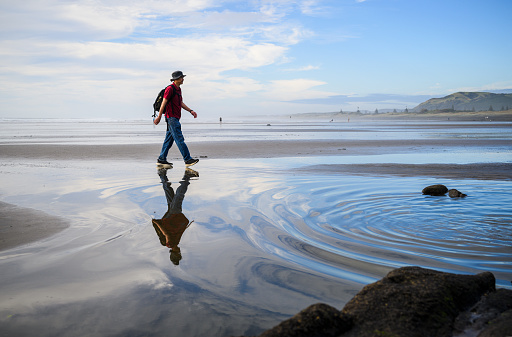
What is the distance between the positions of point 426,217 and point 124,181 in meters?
6.19

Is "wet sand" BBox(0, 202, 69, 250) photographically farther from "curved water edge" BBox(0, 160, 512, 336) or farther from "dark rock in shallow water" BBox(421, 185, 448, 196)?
"dark rock in shallow water" BBox(421, 185, 448, 196)

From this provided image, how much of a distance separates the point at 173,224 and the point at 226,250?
126 cm

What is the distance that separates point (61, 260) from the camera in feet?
12.9

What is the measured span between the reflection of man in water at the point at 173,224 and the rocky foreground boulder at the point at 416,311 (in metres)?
1.93

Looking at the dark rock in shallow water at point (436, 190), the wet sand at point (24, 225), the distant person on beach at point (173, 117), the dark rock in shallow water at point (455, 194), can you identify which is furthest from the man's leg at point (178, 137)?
the dark rock in shallow water at point (455, 194)

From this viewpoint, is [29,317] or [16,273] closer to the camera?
[29,317]

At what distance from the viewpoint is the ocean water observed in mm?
2836

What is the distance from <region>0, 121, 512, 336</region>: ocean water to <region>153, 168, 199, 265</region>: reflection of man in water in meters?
0.06

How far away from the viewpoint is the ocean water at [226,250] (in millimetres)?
2836

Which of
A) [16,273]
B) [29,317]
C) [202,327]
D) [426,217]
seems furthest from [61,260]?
[426,217]

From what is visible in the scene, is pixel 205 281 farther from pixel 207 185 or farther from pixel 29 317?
pixel 207 185

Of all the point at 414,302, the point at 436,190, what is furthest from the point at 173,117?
the point at 414,302

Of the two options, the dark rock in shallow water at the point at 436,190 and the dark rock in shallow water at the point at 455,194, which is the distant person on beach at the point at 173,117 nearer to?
the dark rock in shallow water at the point at 436,190

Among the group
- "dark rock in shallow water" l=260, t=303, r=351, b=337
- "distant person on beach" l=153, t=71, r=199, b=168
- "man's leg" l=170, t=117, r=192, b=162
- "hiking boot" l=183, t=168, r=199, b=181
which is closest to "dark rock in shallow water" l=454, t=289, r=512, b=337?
"dark rock in shallow water" l=260, t=303, r=351, b=337
